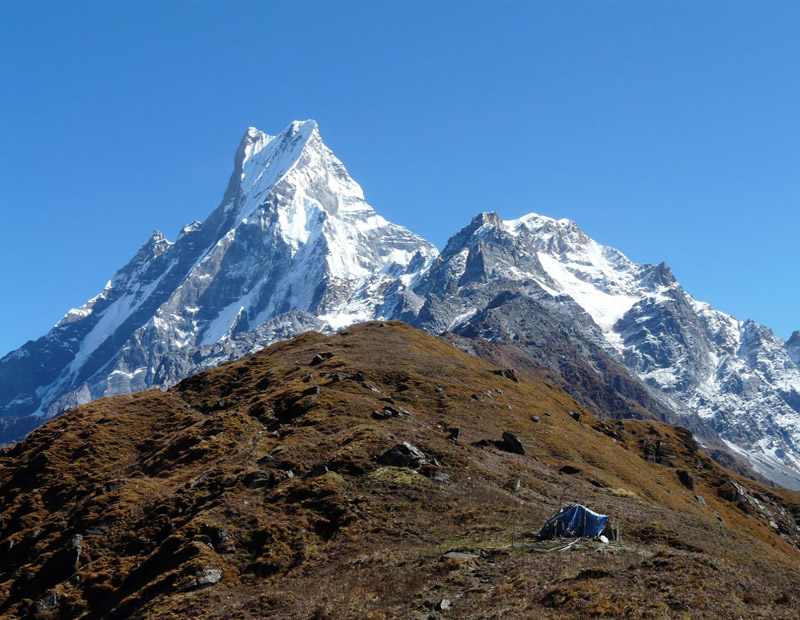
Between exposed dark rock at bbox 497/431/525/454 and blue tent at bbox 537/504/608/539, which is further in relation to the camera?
exposed dark rock at bbox 497/431/525/454

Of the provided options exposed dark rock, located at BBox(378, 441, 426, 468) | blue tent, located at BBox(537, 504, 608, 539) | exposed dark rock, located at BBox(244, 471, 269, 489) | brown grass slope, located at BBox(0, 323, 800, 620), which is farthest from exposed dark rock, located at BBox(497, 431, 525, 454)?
blue tent, located at BBox(537, 504, 608, 539)

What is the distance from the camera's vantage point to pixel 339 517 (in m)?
48.2

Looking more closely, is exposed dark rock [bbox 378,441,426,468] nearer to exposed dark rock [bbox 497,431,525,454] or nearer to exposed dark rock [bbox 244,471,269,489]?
exposed dark rock [bbox 244,471,269,489]

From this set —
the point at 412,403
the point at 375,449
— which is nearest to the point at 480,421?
the point at 412,403

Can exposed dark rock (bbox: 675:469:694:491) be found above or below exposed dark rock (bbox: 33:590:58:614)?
above

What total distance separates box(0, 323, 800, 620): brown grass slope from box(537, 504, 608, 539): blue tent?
1.27 meters

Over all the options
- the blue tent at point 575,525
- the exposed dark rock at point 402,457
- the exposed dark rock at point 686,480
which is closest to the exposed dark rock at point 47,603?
the exposed dark rock at point 402,457

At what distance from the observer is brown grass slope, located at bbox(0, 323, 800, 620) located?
33781 millimetres

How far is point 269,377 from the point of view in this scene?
97375 millimetres

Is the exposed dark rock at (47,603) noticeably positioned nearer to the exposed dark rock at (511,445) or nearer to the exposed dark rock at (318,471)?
the exposed dark rock at (318,471)

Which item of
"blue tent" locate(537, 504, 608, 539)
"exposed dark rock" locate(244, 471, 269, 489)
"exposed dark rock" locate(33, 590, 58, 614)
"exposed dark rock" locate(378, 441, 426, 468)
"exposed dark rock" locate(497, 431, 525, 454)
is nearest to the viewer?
"blue tent" locate(537, 504, 608, 539)

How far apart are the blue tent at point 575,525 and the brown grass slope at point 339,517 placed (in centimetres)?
127

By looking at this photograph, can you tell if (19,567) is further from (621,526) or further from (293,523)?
(621,526)

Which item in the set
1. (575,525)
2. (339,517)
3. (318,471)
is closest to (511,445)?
(318,471)
